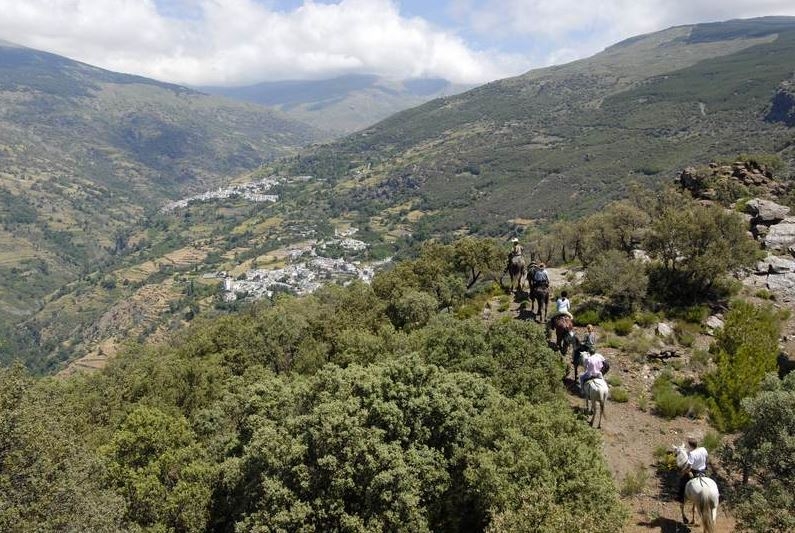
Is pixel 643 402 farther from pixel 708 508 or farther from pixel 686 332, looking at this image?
pixel 708 508

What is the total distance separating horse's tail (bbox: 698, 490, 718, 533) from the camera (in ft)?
45.3

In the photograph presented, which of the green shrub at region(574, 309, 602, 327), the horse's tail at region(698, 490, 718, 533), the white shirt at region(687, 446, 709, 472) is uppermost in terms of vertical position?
the white shirt at region(687, 446, 709, 472)

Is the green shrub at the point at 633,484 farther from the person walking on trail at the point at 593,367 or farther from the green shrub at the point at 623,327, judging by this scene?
the green shrub at the point at 623,327

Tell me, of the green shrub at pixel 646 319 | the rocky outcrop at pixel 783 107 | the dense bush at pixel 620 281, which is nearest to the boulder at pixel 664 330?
the green shrub at pixel 646 319

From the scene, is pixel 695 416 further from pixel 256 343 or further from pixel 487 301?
pixel 256 343

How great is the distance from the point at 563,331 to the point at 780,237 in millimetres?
23596

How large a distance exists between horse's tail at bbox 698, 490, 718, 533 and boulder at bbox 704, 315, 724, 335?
16456 millimetres

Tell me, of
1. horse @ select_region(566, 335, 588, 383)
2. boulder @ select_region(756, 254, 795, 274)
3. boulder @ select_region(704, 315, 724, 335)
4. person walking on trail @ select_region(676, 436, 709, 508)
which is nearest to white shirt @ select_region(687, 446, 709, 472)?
person walking on trail @ select_region(676, 436, 709, 508)

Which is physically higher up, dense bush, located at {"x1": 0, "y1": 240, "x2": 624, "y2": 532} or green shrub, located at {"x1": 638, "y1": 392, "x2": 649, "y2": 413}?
dense bush, located at {"x1": 0, "y1": 240, "x2": 624, "y2": 532}

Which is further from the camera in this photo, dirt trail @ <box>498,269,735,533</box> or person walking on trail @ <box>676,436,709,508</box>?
A: dirt trail @ <box>498,269,735,533</box>

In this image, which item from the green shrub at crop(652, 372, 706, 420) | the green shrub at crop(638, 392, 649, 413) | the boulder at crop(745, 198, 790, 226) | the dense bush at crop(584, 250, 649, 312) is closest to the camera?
the green shrub at crop(652, 372, 706, 420)

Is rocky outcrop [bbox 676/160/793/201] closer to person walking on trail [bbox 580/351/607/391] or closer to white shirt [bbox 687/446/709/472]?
person walking on trail [bbox 580/351/607/391]

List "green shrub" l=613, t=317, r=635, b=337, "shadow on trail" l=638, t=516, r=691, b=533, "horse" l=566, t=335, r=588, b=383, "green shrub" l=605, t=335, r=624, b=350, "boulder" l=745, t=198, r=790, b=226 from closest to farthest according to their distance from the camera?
"shadow on trail" l=638, t=516, r=691, b=533
"horse" l=566, t=335, r=588, b=383
"green shrub" l=605, t=335, r=624, b=350
"green shrub" l=613, t=317, r=635, b=337
"boulder" l=745, t=198, r=790, b=226

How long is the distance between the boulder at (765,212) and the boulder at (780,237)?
117 cm
